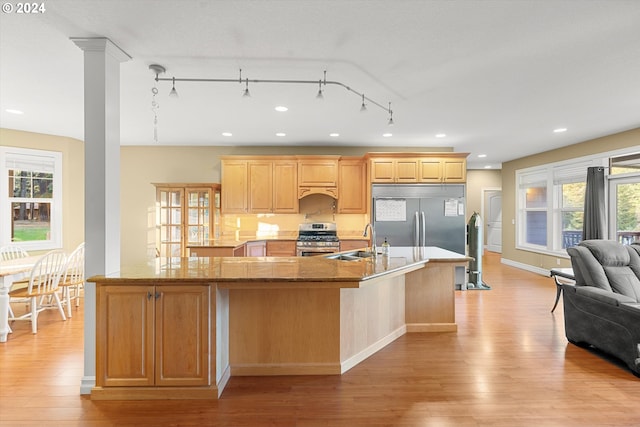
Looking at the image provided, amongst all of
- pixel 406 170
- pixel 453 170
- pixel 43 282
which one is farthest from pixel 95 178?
pixel 453 170

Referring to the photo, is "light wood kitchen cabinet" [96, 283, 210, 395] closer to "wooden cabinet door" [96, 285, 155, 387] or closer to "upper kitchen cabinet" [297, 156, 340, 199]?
"wooden cabinet door" [96, 285, 155, 387]

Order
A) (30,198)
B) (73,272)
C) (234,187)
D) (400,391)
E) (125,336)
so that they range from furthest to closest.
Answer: (234,187)
(30,198)
(73,272)
(400,391)
(125,336)

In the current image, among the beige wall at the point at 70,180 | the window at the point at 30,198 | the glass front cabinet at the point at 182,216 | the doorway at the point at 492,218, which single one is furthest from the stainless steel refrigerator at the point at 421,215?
the window at the point at 30,198

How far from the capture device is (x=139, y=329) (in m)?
2.25

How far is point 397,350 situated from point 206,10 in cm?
314

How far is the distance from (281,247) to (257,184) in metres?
1.23

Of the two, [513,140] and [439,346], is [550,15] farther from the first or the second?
[513,140]

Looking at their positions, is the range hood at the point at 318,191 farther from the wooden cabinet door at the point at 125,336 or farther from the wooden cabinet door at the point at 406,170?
the wooden cabinet door at the point at 125,336

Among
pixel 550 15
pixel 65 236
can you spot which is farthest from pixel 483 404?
pixel 65 236

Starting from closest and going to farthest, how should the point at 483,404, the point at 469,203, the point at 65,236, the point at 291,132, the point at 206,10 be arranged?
the point at 206,10
the point at 483,404
the point at 291,132
the point at 65,236
the point at 469,203

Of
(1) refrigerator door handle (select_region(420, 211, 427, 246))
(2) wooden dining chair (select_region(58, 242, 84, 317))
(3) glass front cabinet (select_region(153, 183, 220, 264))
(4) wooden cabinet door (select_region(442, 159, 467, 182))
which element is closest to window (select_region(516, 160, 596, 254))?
(4) wooden cabinet door (select_region(442, 159, 467, 182))

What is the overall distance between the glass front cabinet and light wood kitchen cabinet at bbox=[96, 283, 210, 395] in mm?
3265

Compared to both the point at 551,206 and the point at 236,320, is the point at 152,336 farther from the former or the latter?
the point at 551,206

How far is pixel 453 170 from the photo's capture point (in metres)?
5.58
